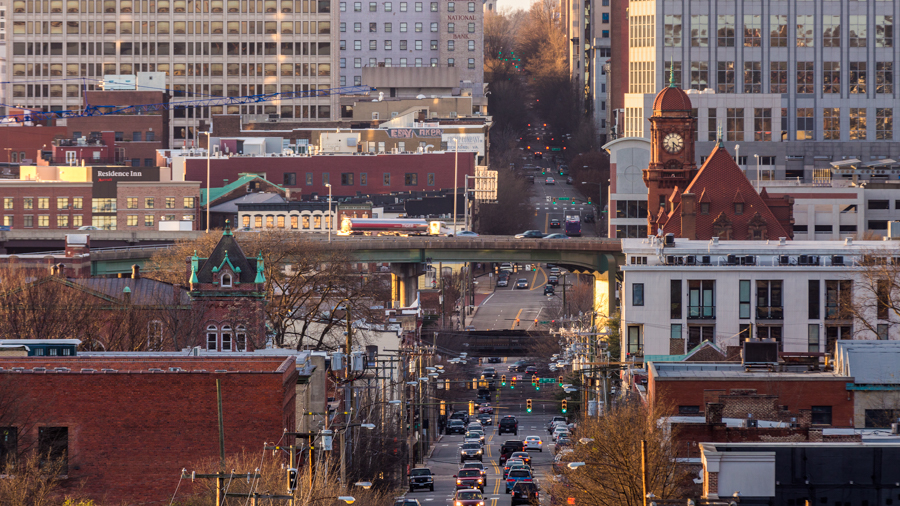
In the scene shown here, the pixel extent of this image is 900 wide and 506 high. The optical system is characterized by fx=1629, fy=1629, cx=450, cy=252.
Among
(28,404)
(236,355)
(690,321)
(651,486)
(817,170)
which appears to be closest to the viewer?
(651,486)

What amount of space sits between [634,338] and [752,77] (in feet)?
248

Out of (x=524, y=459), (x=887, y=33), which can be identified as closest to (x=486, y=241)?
(x=887, y=33)

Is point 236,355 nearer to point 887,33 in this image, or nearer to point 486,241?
point 486,241

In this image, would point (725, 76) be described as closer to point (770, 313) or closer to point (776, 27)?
point (776, 27)

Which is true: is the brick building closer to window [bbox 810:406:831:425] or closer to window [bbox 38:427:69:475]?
window [bbox 810:406:831:425]

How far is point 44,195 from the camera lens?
194 metres

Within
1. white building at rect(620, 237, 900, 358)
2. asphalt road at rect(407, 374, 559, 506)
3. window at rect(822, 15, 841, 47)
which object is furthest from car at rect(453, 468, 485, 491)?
window at rect(822, 15, 841, 47)

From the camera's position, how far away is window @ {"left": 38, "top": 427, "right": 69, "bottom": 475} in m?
57.3

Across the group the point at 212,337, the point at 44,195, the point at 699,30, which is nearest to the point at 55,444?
the point at 212,337

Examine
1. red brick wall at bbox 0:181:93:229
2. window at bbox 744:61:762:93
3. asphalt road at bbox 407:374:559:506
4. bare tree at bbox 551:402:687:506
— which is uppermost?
window at bbox 744:61:762:93

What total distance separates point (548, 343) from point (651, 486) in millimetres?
100010

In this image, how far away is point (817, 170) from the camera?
166625mm

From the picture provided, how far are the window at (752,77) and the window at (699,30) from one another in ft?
17.0

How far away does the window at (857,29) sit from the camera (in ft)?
557
